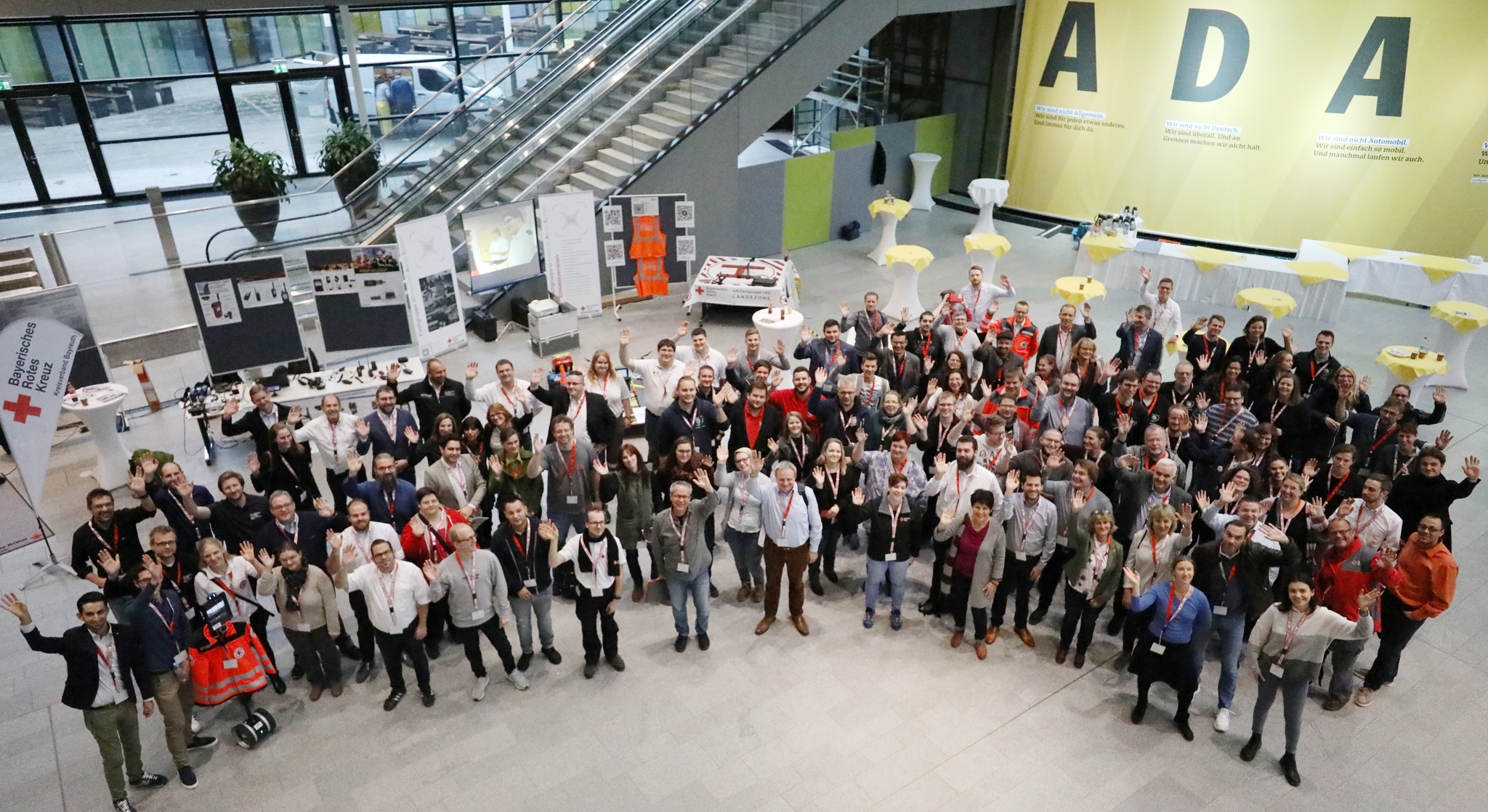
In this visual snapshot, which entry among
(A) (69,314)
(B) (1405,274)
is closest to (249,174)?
(A) (69,314)

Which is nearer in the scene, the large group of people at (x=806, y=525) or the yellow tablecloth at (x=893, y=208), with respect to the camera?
the large group of people at (x=806, y=525)

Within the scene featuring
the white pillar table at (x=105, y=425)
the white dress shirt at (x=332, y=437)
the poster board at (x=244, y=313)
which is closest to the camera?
the white dress shirt at (x=332, y=437)

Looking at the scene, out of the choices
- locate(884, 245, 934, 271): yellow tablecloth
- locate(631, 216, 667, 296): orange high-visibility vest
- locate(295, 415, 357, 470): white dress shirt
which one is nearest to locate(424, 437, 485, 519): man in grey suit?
locate(295, 415, 357, 470): white dress shirt

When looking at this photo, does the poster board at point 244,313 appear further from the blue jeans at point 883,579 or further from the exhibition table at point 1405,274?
the exhibition table at point 1405,274

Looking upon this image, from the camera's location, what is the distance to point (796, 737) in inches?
224

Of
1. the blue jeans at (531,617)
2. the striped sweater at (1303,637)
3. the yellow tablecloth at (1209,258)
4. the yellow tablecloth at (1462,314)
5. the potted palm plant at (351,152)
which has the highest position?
the potted palm plant at (351,152)

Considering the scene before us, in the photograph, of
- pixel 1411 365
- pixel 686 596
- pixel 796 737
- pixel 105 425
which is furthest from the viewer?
pixel 1411 365

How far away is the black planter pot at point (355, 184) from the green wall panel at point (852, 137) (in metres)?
7.07

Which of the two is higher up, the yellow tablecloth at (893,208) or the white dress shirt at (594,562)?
the yellow tablecloth at (893,208)

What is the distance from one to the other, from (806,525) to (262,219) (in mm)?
9124

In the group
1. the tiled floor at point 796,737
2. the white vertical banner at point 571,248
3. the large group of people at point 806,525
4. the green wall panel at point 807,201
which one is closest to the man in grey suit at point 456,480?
the large group of people at point 806,525

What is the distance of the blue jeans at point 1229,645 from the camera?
5.58 metres

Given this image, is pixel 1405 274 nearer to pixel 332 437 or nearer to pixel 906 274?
pixel 906 274

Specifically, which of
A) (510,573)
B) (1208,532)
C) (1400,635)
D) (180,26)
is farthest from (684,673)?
(180,26)
